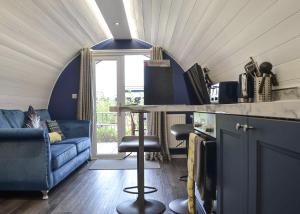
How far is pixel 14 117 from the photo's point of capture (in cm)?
379

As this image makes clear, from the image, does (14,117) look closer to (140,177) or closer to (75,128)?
(75,128)

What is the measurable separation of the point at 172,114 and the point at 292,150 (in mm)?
4494

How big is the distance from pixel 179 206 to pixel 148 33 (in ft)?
9.94

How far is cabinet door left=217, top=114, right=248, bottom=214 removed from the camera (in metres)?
1.10

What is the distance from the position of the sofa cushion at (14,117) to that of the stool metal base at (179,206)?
239 cm

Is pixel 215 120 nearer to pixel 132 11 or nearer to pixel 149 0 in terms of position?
pixel 149 0

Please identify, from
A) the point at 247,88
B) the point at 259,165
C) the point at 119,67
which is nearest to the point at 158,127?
the point at 119,67

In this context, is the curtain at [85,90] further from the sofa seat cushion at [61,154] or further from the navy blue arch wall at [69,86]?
the sofa seat cushion at [61,154]

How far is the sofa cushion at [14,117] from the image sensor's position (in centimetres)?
366

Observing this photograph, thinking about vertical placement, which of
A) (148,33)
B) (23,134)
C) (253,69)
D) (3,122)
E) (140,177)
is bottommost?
(140,177)

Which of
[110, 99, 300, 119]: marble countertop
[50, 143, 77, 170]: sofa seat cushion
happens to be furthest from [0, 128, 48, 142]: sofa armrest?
[110, 99, 300, 119]: marble countertop

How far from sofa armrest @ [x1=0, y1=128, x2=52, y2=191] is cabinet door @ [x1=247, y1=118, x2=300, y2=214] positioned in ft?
8.11

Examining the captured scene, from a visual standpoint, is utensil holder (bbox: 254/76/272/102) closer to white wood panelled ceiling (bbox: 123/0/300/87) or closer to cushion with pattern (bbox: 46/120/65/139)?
white wood panelled ceiling (bbox: 123/0/300/87)

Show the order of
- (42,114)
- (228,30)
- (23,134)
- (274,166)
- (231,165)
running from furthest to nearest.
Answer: (42,114) → (23,134) → (228,30) → (231,165) → (274,166)
